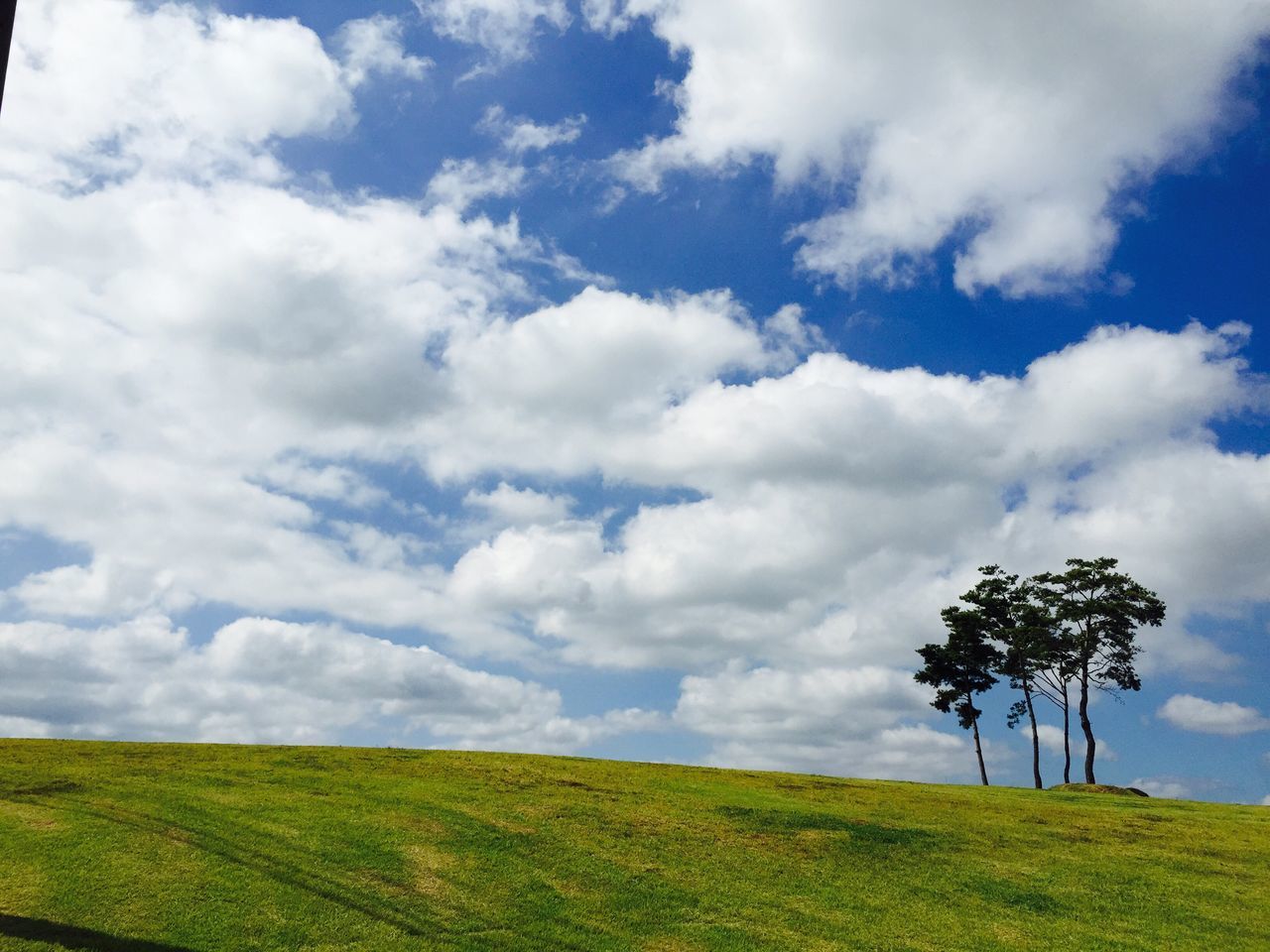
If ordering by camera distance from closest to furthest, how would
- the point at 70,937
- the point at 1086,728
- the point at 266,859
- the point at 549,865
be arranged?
the point at 70,937 → the point at 266,859 → the point at 549,865 → the point at 1086,728

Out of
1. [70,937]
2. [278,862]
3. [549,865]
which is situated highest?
[549,865]

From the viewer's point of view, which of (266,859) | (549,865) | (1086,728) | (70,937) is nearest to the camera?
(70,937)

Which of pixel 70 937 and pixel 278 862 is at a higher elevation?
pixel 278 862

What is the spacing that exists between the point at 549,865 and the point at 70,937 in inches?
543

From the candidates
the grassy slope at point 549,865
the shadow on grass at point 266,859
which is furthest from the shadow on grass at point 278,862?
the grassy slope at point 549,865

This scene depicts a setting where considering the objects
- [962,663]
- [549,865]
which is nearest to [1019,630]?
[962,663]

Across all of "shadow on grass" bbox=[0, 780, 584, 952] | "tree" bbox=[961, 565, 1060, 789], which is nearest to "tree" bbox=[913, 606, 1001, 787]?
"tree" bbox=[961, 565, 1060, 789]

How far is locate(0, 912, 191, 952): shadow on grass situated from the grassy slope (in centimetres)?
7

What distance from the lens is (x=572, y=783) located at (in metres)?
44.4

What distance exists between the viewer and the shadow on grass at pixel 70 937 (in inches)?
797

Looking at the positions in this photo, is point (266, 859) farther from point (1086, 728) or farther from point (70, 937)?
point (1086, 728)

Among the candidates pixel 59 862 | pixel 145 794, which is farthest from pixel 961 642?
pixel 59 862

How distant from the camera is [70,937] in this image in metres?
20.5

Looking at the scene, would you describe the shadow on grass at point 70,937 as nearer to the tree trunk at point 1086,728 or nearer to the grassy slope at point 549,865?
the grassy slope at point 549,865
